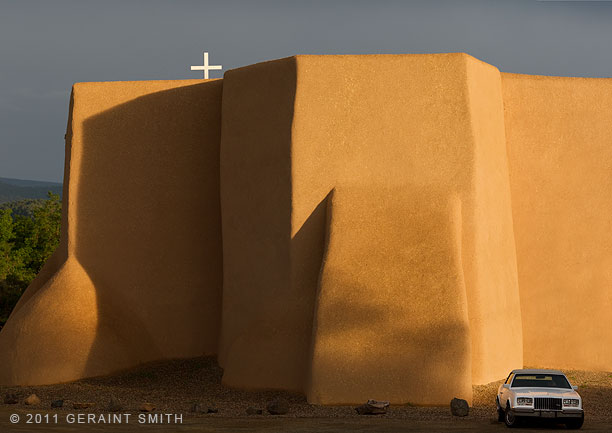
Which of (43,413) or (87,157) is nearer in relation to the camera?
(43,413)

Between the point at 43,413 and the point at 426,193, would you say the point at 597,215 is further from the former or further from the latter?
the point at 43,413

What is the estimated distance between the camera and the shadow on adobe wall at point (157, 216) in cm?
1942

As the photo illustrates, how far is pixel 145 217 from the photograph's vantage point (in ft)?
64.8

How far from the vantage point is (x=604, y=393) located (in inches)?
659

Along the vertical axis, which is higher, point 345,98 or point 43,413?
point 345,98

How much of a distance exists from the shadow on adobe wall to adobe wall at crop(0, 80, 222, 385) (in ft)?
0.07

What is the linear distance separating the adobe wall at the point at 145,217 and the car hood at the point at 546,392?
8.44 meters

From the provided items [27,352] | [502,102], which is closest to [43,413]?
[27,352]

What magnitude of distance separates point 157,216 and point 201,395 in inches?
183

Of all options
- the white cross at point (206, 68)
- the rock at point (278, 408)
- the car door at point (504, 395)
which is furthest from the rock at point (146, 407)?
the white cross at point (206, 68)

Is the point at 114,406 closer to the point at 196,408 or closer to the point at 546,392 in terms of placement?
the point at 196,408

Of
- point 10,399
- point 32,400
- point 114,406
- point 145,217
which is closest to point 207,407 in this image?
point 114,406

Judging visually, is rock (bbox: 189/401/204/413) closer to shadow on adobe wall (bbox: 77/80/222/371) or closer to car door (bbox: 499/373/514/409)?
shadow on adobe wall (bbox: 77/80/222/371)

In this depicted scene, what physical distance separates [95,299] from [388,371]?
23.2 ft
